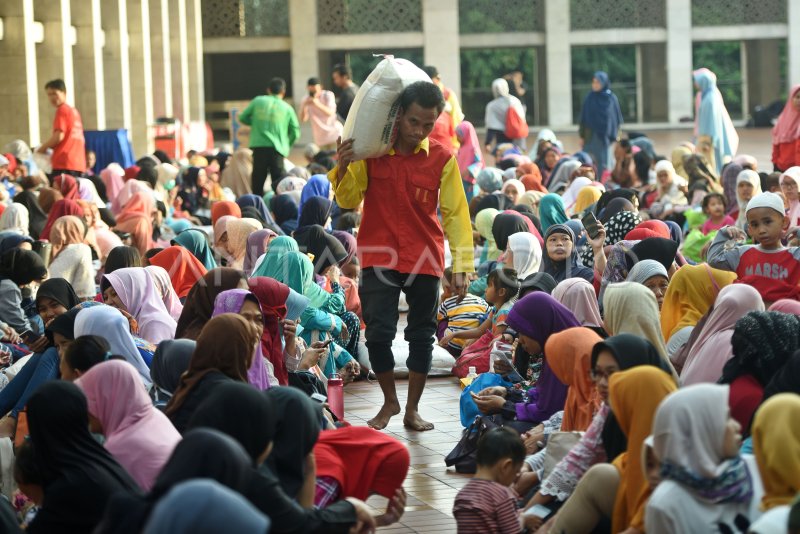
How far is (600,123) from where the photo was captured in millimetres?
20781

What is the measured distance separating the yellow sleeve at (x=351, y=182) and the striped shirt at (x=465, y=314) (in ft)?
6.09

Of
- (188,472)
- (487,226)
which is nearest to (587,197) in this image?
(487,226)

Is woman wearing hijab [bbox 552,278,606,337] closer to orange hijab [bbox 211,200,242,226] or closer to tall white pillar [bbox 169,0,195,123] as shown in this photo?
orange hijab [bbox 211,200,242,226]

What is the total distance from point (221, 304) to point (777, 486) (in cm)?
276

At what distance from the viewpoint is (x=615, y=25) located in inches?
1359

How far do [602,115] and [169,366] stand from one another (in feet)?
52.1

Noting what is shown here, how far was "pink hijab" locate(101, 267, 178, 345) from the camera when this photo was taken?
23.4ft

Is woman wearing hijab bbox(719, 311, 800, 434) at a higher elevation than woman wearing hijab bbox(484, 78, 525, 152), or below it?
below

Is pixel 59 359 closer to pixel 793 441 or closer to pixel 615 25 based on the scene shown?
pixel 793 441

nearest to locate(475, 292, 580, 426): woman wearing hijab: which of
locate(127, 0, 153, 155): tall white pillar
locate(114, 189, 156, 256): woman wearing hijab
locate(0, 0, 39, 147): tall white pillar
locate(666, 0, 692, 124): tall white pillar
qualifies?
locate(114, 189, 156, 256): woman wearing hijab

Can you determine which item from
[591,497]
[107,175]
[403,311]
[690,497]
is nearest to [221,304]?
[591,497]

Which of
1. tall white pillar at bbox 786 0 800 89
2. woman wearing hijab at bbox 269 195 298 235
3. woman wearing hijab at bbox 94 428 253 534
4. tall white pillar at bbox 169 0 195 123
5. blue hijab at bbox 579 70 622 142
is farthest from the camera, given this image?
tall white pillar at bbox 786 0 800 89

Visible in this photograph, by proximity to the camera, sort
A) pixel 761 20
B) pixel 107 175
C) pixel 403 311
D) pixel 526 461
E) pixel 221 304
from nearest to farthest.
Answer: pixel 526 461 → pixel 221 304 → pixel 403 311 → pixel 107 175 → pixel 761 20

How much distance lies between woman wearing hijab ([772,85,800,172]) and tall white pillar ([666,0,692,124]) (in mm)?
19874
